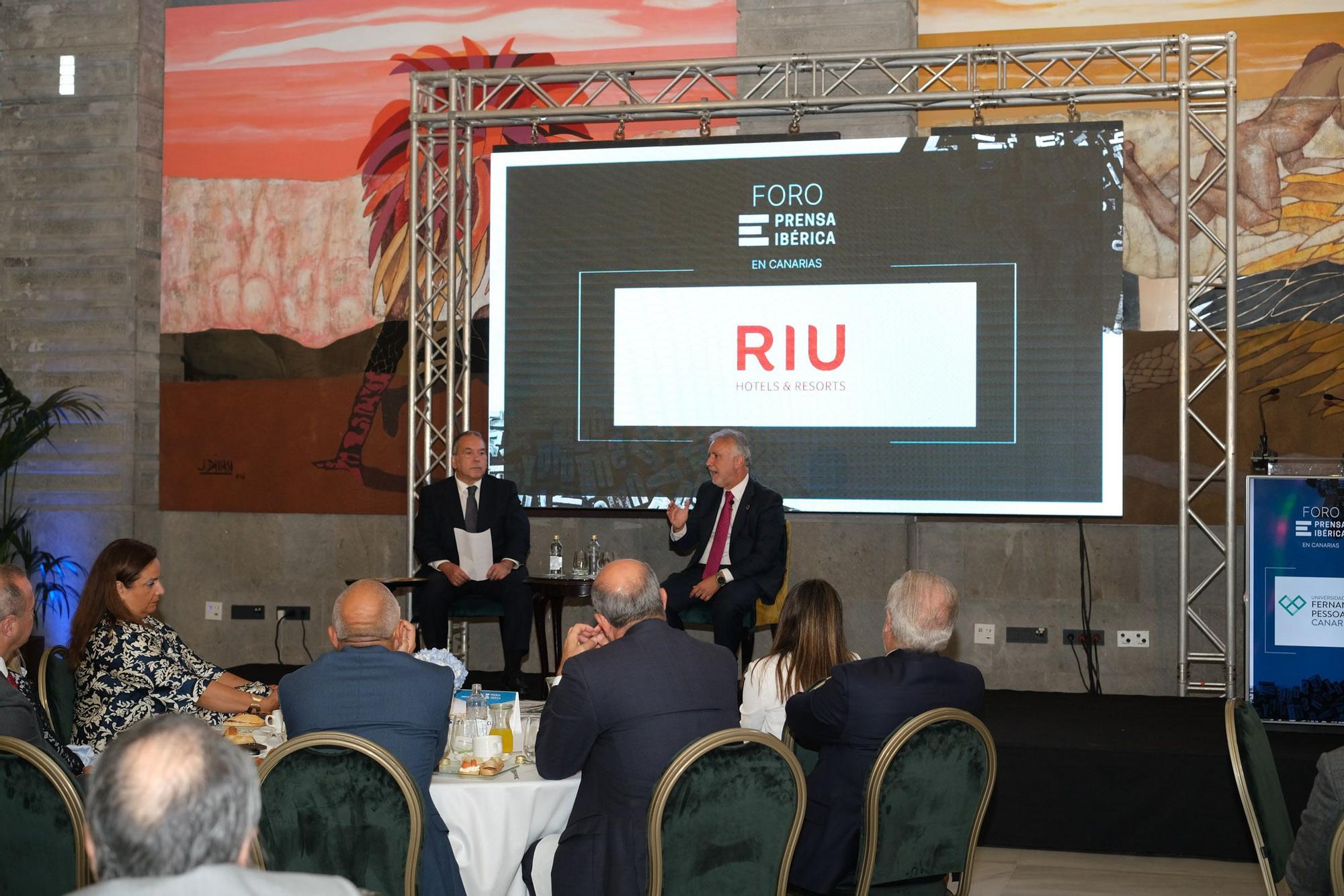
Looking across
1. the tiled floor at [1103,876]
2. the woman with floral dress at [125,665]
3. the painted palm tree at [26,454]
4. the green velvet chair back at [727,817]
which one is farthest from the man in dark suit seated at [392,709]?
the painted palm tree at [26,454]

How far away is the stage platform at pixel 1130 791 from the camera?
470 cm

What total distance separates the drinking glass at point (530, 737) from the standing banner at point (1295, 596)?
3354 mm

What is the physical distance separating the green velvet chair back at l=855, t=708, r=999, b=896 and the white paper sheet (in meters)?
3.86

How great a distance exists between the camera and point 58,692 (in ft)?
13.9

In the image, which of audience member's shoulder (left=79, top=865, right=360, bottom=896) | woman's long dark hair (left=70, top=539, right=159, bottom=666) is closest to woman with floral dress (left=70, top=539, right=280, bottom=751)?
woman's long dark hair (left=70, top=539, right=159, bottom=666)

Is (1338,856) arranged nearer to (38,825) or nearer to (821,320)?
(38,825)

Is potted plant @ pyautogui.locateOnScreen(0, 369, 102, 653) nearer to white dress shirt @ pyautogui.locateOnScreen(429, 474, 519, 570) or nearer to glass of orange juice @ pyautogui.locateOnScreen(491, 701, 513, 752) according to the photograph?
white dress shirt @ pyautogui.locateOnScreen(429, 474, 519, 570)

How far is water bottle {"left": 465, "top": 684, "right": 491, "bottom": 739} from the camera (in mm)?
3324

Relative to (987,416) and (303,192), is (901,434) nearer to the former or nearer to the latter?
(987,416)

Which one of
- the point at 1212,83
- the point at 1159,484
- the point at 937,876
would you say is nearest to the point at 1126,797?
the point at 937,876

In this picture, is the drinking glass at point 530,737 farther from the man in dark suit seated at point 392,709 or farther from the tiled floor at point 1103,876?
the tiled floor at point 1103,876
